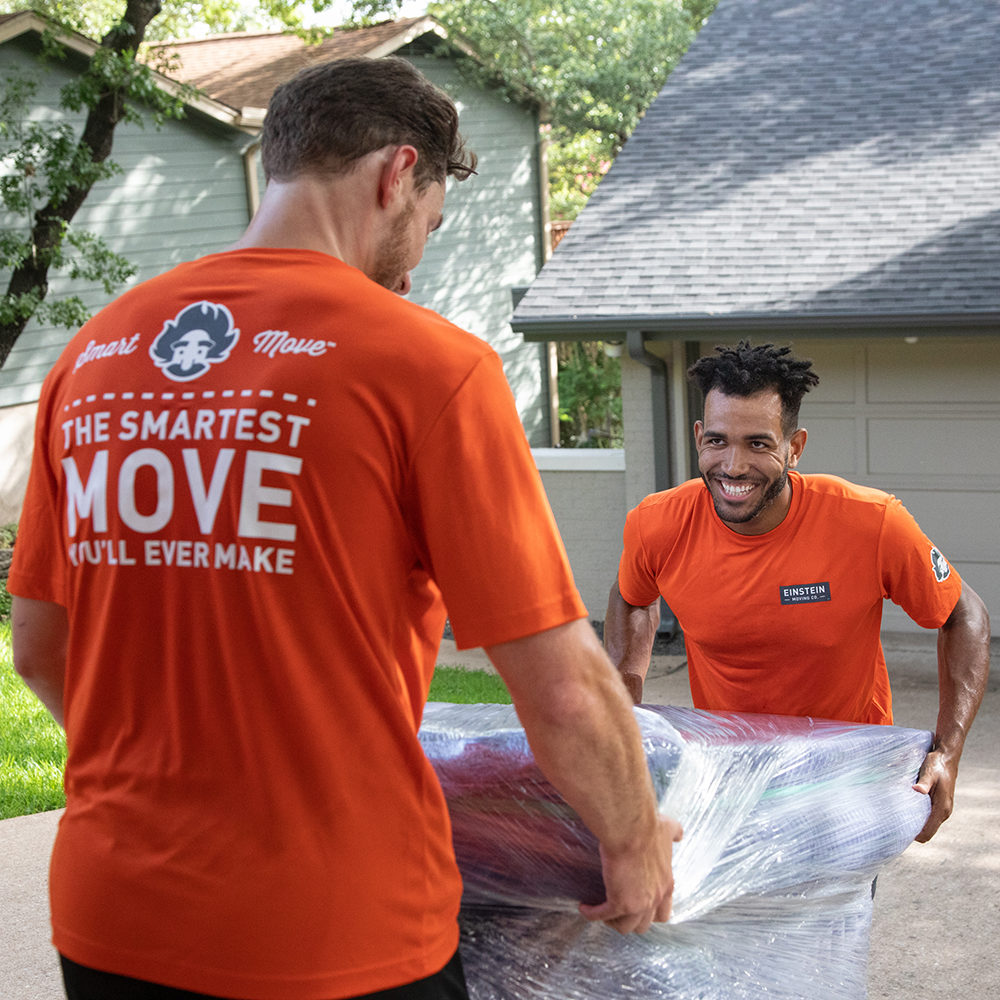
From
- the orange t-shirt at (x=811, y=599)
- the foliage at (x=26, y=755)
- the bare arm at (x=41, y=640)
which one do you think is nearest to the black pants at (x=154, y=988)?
the bare arm at (x=41, y=640)

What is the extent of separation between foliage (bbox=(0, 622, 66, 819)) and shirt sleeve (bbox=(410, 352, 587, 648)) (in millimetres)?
4196

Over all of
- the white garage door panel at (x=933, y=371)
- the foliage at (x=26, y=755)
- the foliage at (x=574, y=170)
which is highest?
the foliage at (x=574, y=170)

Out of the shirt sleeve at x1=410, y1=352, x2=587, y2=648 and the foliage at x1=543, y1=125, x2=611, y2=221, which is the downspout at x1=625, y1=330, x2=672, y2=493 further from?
the foliage at x1=543, y1=125, x2=611, y2=221

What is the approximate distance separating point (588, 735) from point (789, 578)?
1.59 m

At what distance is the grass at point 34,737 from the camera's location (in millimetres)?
5898

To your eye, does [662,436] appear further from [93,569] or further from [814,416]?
[93,569]

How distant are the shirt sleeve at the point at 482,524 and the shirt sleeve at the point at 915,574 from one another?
5.44 feet

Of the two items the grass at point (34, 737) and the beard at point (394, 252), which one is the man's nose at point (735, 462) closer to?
the beard at point (394, 252)

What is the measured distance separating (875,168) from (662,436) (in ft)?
9.47

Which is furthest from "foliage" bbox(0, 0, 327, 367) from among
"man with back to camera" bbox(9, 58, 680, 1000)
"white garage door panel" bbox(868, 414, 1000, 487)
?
"man with back to camera" bbox(9, 58, 680, 1000)

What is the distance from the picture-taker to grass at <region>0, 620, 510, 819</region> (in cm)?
590

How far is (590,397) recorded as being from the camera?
64.0ft

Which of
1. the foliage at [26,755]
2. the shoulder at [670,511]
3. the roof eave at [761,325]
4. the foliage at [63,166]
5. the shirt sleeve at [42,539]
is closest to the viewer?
the shirt sleeve at [42,539]

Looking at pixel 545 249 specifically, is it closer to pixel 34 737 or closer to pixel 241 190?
pixel 241 190
